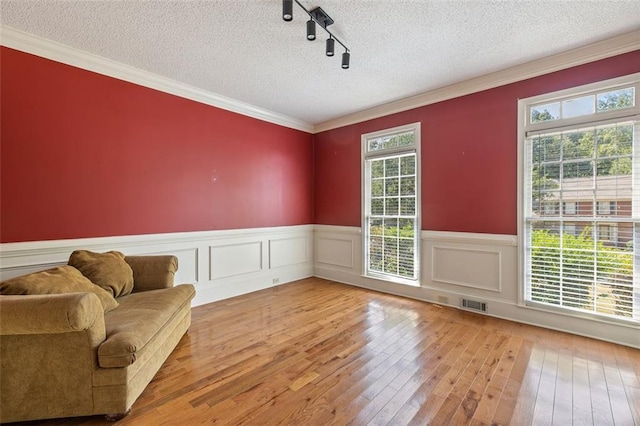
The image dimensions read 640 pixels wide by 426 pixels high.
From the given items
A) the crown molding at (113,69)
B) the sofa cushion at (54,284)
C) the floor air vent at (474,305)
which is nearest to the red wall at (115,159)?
the crown molding at (113,69)

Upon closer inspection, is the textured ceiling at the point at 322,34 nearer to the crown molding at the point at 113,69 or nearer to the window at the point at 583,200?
the crown molding at the point at 113,69

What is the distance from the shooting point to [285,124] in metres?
4.89

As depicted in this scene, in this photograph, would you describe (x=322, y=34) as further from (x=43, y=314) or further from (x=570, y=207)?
(x=570, y=207)

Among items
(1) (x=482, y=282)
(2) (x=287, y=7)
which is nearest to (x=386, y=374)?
(1) (x=482, y=282)

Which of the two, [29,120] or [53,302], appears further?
[29,120]

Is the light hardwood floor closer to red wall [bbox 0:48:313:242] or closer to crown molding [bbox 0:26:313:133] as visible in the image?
red wall [bbox 0:48:313:242]

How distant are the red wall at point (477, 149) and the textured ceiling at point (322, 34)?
296 mm

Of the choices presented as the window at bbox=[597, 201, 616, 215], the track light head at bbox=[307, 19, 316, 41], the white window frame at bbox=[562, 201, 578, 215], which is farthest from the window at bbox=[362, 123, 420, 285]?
the track light head at bbox=[307, 19, 316, 41]

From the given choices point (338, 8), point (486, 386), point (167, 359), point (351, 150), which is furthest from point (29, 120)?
point (486, 386)

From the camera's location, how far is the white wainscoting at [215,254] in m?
2.63

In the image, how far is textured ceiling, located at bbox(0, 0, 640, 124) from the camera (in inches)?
86.6

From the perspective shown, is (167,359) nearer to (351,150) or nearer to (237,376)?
(237,376)

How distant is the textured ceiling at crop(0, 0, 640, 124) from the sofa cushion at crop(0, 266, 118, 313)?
204cm

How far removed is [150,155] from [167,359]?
7.48ft
